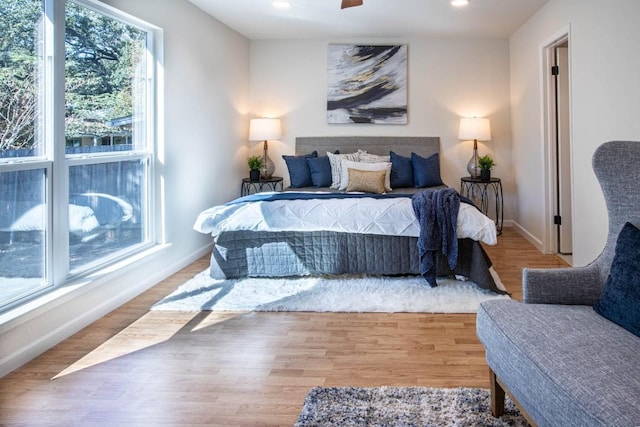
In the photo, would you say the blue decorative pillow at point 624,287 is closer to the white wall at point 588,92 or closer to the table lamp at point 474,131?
the white wall at point 588,92

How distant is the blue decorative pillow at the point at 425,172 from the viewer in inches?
230

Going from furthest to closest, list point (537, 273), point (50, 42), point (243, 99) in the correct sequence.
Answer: point (243, 99)
point (50, 42)
point (537, 273)

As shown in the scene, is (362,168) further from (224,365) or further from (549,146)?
(224,365)

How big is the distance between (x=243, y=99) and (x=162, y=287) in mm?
3228

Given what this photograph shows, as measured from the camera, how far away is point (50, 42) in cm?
288

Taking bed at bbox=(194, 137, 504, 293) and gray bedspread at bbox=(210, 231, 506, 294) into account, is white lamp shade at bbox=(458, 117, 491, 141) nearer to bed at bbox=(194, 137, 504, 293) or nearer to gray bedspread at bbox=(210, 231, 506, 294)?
bed at bbox=(194, 137, 504, 293)

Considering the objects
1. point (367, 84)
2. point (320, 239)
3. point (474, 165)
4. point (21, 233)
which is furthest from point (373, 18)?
point (21, 233)

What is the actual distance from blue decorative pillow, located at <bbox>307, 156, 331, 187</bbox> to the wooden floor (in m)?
2.88

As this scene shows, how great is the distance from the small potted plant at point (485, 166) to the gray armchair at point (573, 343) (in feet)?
13.1

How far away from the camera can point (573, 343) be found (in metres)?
1.57

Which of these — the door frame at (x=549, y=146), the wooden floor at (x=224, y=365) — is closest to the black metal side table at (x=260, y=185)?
the wooden floor at (x=224, y=365)

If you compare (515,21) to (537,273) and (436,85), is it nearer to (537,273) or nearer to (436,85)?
(436,85)

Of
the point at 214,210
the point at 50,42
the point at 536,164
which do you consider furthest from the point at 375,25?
the point at 50,42

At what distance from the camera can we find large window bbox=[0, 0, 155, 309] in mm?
2662
